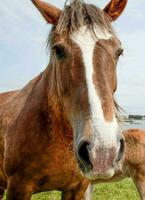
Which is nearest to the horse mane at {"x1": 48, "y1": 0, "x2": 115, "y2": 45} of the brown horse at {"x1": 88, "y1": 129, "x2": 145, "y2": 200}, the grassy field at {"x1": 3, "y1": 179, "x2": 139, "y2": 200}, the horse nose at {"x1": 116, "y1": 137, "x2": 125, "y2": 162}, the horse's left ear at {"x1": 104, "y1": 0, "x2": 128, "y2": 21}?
the horse's left ear at {"x1": 104, "y1": 0, "x2": 128, "y2": 21}

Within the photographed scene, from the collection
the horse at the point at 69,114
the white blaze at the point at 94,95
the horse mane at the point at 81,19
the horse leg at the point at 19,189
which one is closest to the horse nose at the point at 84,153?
the horse at the point at 69,114

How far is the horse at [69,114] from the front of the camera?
340cm

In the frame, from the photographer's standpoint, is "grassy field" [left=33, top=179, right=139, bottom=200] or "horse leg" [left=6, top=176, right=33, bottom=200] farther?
"grassy field" [left=33, top=179, right=139, bottom=200]

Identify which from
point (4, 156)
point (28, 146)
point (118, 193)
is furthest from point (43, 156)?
point (118, 193)

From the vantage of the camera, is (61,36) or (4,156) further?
(4,156)

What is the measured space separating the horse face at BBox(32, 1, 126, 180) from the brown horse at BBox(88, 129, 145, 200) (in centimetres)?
573

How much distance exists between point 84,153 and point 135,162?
7.30m

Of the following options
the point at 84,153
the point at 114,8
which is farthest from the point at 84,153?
the point at 114,8

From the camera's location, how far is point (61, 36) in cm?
413

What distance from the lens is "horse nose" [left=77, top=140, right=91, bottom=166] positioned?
3.37m

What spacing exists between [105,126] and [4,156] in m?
2.02

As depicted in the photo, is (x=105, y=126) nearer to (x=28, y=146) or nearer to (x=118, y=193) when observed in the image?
(x=28, y=146)

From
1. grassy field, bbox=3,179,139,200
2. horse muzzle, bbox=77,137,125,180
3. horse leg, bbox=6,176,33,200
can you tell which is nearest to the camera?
horse muzzle, bbox=77,137,125,180

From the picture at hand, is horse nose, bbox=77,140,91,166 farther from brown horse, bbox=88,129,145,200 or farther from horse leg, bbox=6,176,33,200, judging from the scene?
brown horse, bbox=88,129,145,200
